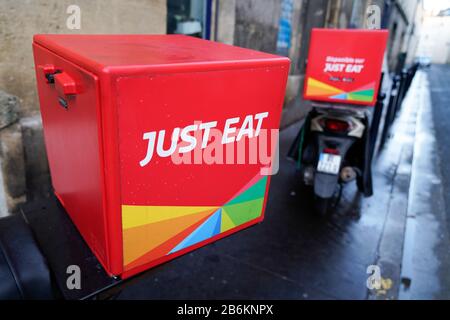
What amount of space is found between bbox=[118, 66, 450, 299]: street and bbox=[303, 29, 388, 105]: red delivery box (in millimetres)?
1267

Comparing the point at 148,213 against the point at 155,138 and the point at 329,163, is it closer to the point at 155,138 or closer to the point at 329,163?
the point at 155,138

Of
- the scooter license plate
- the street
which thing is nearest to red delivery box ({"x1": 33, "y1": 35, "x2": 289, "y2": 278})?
the street

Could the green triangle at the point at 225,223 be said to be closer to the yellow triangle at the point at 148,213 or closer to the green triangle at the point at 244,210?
the green triangle at the point at 244,210

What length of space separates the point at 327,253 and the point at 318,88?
1.52 meters

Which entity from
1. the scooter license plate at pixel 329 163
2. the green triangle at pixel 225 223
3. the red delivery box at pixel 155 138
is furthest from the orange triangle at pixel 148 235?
the scooter license plate at pixel 329 163

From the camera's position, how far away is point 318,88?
10.8 feet

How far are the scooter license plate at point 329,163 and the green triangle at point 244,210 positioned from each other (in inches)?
80.4

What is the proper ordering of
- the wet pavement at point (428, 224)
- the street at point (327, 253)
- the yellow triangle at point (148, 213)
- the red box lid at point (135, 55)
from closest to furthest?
the red box lid at point (135, 55) → the yellow triangle at point (148, 213) → the street at point (327, 253) → the wet pavement at point (428, 224)

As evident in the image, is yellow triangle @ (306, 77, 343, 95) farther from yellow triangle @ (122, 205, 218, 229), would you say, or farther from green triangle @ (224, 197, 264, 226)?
yellow triangle @ (122, 205, 218, 229)

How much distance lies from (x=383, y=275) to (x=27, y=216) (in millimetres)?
2589

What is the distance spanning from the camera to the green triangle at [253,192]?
133 centimetres

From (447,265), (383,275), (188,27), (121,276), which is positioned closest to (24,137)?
(121,276)

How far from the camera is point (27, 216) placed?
1.49 m

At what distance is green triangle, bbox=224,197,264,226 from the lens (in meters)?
1.33
